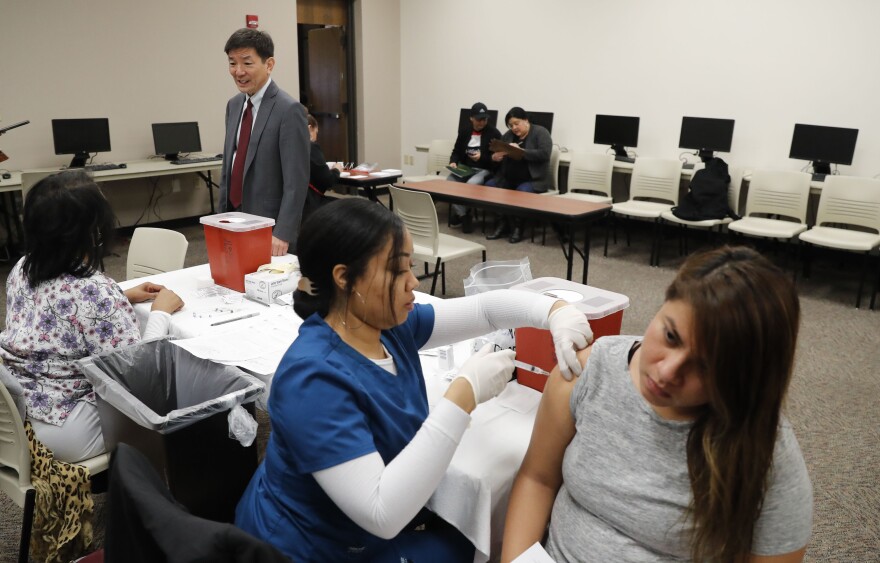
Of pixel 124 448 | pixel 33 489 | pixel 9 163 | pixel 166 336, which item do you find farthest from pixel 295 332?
pixel 9 163

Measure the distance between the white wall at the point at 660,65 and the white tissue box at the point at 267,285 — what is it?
4696mm

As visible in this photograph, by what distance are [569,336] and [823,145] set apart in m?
4.74

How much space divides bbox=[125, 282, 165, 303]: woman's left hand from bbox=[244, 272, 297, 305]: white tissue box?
0.29m

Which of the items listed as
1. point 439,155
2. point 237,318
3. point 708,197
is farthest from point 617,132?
point 237,318

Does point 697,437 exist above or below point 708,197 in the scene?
above

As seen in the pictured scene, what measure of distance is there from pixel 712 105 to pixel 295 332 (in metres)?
4.95

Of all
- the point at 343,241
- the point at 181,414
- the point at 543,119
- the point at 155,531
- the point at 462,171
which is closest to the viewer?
the point at 155,531

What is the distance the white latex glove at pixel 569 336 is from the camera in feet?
4.10

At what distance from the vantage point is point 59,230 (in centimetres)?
179

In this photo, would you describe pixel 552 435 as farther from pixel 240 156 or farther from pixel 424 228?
pixel 424 228

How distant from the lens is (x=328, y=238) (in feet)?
3.95

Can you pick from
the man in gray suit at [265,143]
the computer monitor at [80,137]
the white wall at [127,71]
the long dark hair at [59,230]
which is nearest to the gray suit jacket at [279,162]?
the man in gray suit at [265,143]

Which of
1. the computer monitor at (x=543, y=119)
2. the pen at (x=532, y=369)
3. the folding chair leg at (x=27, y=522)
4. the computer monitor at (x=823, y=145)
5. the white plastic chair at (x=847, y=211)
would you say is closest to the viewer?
the pen at (x=532, y=369)

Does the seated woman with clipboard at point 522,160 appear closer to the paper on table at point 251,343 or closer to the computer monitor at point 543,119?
the computer monitor at point 543,119
